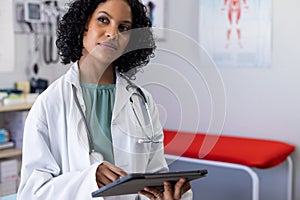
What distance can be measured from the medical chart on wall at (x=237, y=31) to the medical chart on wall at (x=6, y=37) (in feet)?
3.84

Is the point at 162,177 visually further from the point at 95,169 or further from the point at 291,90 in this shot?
the point at 291,90

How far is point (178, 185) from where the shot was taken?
42.5 inches

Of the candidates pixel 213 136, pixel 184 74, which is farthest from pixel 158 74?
pixel 213 136

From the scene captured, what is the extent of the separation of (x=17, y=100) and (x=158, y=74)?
5.75 ft

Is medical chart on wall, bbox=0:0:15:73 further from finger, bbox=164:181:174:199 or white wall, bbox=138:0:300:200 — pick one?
finger, bbox=164:181:174:199

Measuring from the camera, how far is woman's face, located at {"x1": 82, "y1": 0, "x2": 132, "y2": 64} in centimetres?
110

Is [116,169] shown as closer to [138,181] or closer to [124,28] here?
[138,181]

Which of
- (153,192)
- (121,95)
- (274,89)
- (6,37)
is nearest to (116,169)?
(153,192)

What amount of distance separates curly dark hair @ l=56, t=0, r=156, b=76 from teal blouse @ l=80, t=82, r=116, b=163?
86 mm

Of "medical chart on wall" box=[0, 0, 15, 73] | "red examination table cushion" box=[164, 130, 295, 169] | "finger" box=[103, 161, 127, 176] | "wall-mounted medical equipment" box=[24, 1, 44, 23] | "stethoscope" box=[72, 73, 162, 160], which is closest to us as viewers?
"finger" box=[103, 161, 127, 176]

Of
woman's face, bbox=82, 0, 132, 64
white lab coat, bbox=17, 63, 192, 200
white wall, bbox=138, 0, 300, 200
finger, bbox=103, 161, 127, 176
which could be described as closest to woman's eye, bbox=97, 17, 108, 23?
woman's face, bbox=82, 0, 132, 64

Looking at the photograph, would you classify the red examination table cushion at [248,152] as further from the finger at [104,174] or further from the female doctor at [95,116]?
the finger at [104,174]

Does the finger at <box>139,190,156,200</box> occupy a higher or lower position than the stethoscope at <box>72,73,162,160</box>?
lower

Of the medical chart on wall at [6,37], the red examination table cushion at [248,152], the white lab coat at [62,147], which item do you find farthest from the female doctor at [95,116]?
the medical chart on wall at [6,37]
